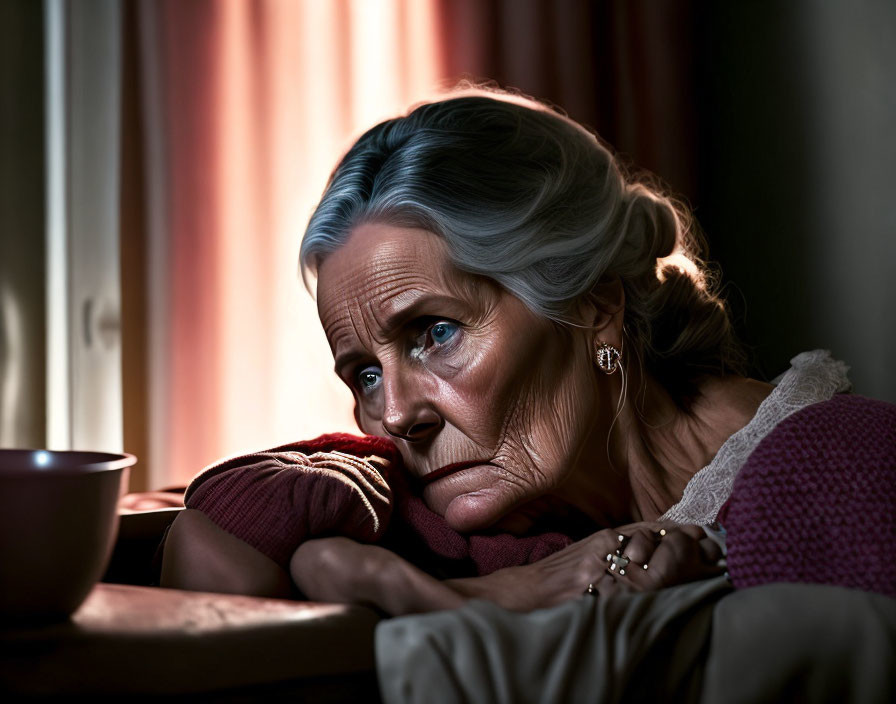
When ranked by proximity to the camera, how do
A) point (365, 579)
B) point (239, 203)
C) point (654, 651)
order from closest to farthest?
point (654, 651) → point (365, 579) → point (239, 203)

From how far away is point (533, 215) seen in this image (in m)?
1.08

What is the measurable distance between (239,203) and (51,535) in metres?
1.86

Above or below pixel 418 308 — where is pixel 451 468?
below

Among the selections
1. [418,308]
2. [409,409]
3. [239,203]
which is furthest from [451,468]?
[239,203]

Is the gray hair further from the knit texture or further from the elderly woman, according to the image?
the knit texture

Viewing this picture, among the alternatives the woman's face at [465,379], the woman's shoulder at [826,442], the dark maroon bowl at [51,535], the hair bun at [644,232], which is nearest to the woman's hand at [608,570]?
the woman's shoulder at [826,442]

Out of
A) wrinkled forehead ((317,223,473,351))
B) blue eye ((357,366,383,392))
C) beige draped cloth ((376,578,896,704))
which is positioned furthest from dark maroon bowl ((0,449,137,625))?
blue eye ((357,366,383,392))

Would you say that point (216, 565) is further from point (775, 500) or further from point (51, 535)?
point (775, 500)

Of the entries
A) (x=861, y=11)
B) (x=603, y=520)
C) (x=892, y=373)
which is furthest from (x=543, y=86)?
(x=603, y=520)

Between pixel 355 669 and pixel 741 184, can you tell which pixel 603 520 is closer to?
pixel 355 669

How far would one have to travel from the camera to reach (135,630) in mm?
547

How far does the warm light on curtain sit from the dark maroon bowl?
162 cm

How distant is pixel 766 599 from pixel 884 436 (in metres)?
0.22

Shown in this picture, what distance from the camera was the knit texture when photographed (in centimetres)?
70
